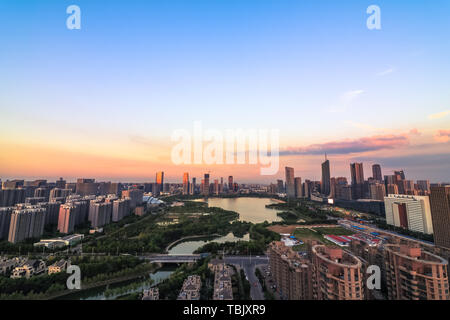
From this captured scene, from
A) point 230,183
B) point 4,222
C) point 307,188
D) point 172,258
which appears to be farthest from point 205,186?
point 172,258

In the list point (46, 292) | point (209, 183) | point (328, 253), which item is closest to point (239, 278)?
point (328, 253)

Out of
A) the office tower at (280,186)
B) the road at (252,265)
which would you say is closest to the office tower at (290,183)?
the office tower at (280,186)

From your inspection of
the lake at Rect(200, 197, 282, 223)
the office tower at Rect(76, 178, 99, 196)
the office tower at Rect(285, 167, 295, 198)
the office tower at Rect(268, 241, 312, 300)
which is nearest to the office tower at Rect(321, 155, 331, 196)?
the office tower at Rect(285, 167, 295, 198)

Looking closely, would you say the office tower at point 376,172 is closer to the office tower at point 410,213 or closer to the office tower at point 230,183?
the office tower at point 410,213

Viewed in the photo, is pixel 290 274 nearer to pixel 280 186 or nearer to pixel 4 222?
pixel 4 222

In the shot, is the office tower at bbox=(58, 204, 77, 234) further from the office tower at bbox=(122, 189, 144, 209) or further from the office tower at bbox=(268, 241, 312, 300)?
the office tower at bbox=(268, 241, 312, 300)

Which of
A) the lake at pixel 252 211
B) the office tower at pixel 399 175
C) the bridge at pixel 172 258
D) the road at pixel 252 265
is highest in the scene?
the office tower at pixel 399 175

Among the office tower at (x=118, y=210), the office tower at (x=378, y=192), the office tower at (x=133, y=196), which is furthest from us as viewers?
the office tower at (x=378, y=192)

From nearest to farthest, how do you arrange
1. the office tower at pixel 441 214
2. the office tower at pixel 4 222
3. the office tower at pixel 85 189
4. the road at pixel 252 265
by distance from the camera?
the road at pixel 252 265, the office tower at pixel 441 214, the office tower at pixel 4 222, the office tower at pixel 85 189
